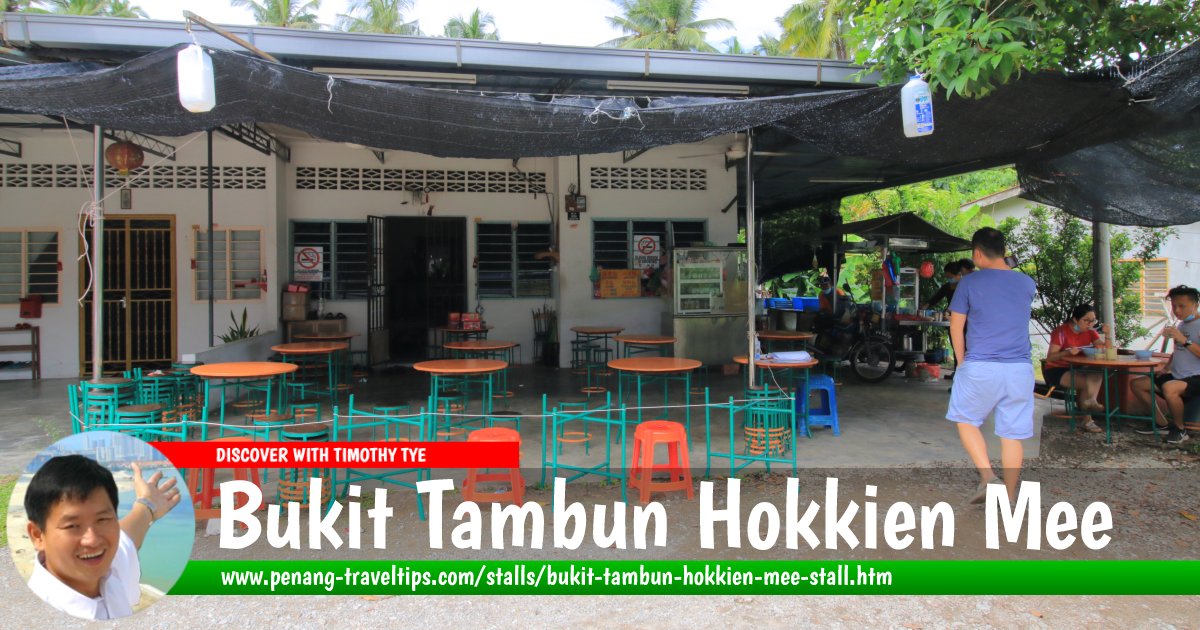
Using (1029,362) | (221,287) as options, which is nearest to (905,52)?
(1029,362)

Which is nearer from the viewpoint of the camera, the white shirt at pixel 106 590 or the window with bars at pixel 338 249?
the white shirt at pixel 106 590

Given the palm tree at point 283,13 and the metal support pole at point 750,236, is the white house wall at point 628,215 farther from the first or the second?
the palm tree at point 283,13

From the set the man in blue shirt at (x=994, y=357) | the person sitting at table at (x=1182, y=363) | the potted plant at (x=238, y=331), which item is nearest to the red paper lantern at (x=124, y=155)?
the potted plant at (x=238, y=331)

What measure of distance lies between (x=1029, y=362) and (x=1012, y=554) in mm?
1173

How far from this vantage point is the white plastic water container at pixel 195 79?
142 inches

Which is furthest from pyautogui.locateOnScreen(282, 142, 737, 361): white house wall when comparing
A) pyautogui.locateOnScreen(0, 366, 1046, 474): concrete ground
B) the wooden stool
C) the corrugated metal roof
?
the wooden stool

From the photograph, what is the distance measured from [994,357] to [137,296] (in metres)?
9.98

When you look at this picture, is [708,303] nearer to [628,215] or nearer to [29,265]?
[628,215]

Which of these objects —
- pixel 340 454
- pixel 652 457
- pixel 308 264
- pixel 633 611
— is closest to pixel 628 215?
pixel 308 264

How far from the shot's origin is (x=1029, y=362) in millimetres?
4109

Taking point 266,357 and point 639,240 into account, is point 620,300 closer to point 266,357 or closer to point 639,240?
point 639,240

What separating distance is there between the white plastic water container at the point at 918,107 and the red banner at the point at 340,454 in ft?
10.1

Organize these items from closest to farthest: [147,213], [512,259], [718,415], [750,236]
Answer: [750,236] → [718,415] → [147,213] → [512,259]

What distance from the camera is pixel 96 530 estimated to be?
1.62 m
